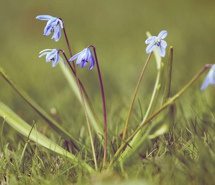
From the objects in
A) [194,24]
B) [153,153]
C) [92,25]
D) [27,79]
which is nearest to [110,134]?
[153,153]

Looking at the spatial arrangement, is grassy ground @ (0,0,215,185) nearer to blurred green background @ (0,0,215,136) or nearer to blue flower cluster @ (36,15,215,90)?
blurred green background @ (0,0,215,136)

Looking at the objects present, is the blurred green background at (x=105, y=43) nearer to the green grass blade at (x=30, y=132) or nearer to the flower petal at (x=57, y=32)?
the green grass blade at (x=30, y=132)

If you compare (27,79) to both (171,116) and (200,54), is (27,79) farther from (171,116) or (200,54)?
(171,116)

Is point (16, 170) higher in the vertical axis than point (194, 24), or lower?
higher

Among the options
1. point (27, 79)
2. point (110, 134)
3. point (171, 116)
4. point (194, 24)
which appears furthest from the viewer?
point (194, 24)

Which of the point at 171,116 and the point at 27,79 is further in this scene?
the point at 27,79

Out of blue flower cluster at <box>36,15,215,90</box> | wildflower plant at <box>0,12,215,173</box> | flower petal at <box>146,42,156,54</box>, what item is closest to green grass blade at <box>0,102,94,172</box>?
wildflower plant at <box>0,12,215,173</box>

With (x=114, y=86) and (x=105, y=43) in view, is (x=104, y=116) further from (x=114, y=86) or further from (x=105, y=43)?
(x=105, y=43)
